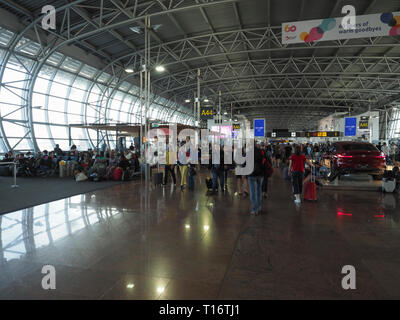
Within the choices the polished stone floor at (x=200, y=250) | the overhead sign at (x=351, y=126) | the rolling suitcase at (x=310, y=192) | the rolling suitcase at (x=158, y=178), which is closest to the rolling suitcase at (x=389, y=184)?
the polished stone floor at (x=200, y=250)

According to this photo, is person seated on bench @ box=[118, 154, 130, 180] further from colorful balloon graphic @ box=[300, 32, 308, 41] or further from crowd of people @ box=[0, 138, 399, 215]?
colorful balloon graphic @ box=[300, 32, 308, 41]

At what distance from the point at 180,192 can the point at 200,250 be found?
5.08m

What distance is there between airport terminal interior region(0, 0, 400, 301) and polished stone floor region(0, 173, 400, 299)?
1.1 inches

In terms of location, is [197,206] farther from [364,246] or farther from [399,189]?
[399,189]

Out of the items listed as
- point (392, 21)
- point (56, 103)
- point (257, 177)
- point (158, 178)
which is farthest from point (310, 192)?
point (56, 103)

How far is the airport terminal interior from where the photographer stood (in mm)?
2979

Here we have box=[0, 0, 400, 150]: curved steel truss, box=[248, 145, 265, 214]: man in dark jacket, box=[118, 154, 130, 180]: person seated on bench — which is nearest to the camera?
box=[248, 145, 265, 214]: man in dark jacket

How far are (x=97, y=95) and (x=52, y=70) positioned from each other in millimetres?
5098

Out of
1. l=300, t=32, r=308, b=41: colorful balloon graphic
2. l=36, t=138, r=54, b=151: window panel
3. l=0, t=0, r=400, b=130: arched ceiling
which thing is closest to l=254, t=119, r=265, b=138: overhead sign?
l=0, t=0, r=400, b=130: arched ceiling

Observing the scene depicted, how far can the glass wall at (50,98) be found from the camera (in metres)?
15.0

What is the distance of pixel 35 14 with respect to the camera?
13.9 metres

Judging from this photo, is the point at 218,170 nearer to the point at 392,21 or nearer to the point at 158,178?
the point at 158,178

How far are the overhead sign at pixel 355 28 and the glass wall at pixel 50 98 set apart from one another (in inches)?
617

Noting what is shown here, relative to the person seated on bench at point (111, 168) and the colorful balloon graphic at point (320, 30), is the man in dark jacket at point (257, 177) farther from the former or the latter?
the person seated on bench at point (111, 168)
